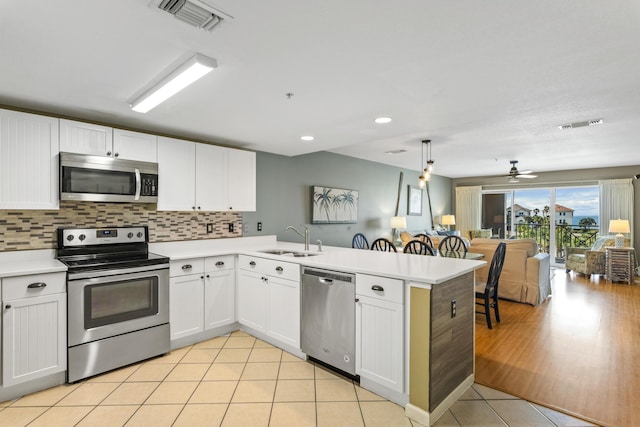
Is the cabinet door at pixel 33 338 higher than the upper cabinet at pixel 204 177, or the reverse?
the upper cabinet at pixel 204 177

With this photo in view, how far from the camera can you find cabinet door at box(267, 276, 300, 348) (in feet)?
9.70

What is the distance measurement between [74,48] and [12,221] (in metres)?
1.84

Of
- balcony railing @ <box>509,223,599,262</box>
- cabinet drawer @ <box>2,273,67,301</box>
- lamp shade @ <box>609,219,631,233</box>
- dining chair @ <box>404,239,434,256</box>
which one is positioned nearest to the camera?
cabinet drawer @ <box>2,273,67,301</box>

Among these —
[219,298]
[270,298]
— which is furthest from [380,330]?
[219,298]

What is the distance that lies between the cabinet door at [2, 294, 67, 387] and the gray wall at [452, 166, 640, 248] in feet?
30.7

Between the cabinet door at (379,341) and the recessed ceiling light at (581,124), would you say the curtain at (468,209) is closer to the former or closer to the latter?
the recessed ceiling light at (581,124)

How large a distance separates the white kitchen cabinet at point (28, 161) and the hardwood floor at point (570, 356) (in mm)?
3816

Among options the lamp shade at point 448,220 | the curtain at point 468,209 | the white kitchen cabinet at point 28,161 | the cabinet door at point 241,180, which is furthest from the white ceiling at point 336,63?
the curtain at point 468,209

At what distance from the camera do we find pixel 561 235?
324 inches

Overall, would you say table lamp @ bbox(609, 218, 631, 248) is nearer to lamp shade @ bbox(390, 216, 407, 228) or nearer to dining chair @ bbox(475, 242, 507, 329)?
lamp shade @ bbox(390, 216, 407, 228)

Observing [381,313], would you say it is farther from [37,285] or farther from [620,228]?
[620,228]

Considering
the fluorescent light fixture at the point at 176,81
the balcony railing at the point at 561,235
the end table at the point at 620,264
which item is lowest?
the end table at the point at 620,264

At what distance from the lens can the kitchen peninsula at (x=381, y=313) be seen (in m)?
2.11

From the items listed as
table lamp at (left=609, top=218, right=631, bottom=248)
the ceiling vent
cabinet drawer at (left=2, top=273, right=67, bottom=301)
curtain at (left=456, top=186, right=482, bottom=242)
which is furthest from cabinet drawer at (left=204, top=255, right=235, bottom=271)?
curtain at (left=456, top=186, right=482, bottom=242)
